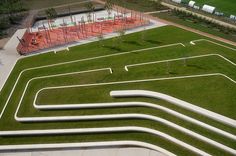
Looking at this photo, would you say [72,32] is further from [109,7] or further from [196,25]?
[196,25]

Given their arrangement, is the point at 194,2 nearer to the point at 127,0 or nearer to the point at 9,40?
the point at 127,0

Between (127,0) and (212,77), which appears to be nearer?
(212,77)

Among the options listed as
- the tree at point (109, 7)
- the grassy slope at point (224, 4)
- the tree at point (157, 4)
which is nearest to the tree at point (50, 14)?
the tree at point (109, 7)

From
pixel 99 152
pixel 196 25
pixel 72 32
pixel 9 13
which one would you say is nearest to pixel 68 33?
pixel 72 32

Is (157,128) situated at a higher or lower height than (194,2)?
lower

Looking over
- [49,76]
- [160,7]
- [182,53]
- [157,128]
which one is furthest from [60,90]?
[160,7]

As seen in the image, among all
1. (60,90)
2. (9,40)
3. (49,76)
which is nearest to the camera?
(60,90)
